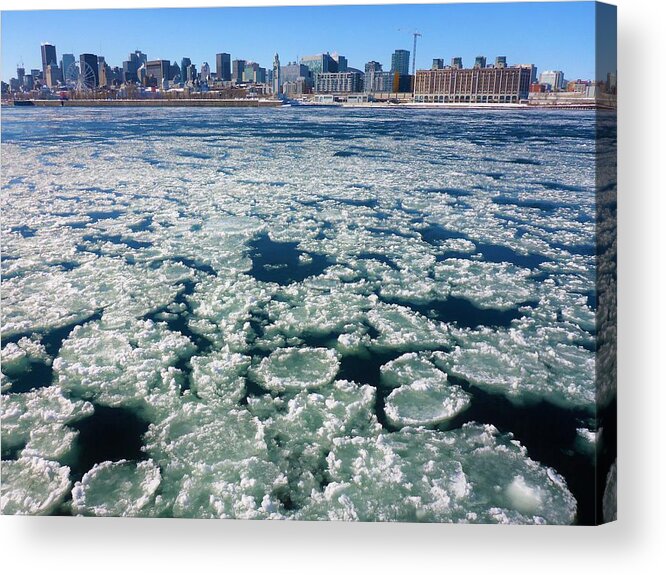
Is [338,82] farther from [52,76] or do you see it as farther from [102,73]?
[52,76]

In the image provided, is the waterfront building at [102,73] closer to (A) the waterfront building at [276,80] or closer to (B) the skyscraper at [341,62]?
(A) the waterfront building at [276,80]

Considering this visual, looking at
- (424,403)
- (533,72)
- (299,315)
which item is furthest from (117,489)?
(533,72)

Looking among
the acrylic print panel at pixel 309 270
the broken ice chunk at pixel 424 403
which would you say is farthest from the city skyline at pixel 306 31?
the broken ice chunk at pixel 424 403

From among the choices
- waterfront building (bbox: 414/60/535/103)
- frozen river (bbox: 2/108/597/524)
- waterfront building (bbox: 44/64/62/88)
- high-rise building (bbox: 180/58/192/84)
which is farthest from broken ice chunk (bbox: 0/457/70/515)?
waterfront building (bbox: 414/60/535/103)

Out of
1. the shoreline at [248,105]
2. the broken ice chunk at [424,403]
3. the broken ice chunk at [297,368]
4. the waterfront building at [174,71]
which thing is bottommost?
the broken ice chunk at [424,403]

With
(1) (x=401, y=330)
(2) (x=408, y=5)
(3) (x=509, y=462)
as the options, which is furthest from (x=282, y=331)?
(2) (x=408, y=5)

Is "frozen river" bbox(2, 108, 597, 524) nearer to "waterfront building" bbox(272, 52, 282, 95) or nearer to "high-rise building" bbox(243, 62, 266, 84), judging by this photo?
"waterfront building" bbox(272, 52, 282, 95)
